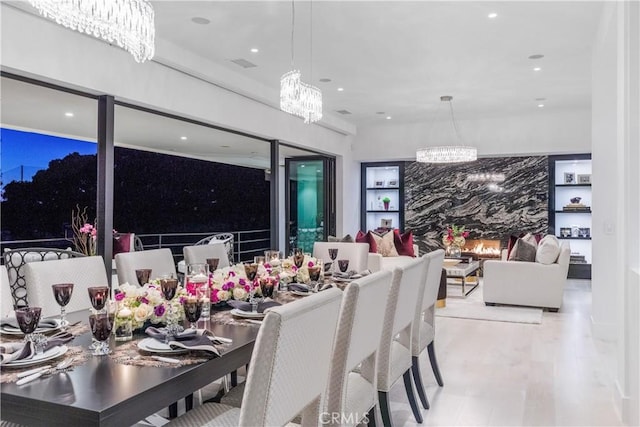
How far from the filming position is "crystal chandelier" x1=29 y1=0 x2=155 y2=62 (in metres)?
2.45

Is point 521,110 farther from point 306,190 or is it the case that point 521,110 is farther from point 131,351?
point 131,351

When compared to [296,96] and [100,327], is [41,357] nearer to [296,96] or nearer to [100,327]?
[100,327]

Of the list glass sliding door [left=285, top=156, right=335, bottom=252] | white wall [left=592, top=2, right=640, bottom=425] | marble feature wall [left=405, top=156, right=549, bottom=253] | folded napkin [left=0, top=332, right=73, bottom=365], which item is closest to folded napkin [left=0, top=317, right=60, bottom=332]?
folded napkin [left=0, top=332, right=73, bottom=365]

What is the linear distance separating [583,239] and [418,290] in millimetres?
7384

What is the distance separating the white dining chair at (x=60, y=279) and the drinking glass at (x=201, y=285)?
75cm

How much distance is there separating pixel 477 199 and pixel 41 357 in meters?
9.05

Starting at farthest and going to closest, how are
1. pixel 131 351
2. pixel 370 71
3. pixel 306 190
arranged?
1. pixel 306 190
2. pixel 370 71
3. pixel 131 351

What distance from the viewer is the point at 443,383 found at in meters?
3.54

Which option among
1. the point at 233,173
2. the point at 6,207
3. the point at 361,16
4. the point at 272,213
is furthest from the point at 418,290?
the point at 233,173

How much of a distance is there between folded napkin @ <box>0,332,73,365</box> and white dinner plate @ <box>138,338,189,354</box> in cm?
30

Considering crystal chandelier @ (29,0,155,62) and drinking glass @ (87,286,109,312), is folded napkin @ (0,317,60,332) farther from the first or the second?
crystal chandelier @ (29,0,155,62)

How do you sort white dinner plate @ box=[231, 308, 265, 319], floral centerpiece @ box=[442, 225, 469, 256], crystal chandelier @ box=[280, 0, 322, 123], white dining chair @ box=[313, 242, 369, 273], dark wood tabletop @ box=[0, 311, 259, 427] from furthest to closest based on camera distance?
1. floral centerpiece @ box=[442, 225, 469, 256]
2. white dining chair @ box=[313, 242, 369, 273]
3. crystal chandelier @ box=[280, 0, 322, 123]
4. white dinner plate @ box=[231, 308, 265, 319]
5. dark wood tabletop @ box=[0, 311, 259, 427]

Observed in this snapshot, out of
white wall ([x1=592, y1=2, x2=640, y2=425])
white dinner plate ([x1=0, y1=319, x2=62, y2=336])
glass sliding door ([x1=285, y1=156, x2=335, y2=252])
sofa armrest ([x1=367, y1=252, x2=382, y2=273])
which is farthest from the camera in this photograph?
glass sliding door ([x1=285, y1=156, x2=335, y2=252])

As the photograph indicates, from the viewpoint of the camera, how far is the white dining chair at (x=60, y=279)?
2.46m
